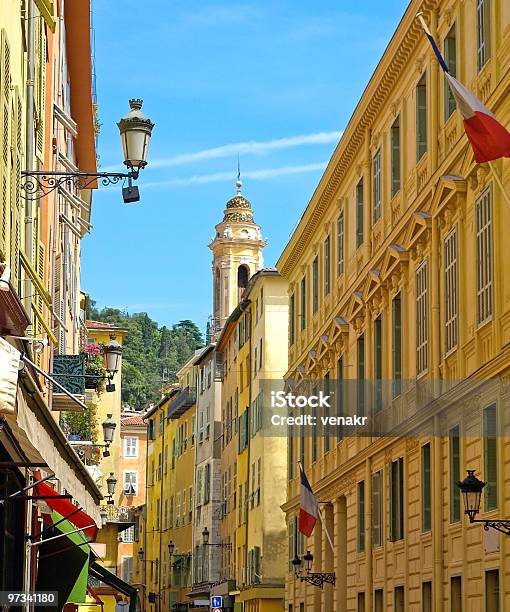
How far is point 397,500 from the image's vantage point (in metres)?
27.9

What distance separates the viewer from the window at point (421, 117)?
86.6ft

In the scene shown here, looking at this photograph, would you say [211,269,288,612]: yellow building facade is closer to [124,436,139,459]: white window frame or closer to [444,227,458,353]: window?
[444,227,458,353]: window

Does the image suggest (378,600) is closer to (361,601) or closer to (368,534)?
(368,534)

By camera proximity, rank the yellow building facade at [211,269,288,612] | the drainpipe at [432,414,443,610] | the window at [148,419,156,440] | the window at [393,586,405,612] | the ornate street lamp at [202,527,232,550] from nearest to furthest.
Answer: the drainpipe at [432,414,443,610]
the window at [393,586,405,612]
the yellow building facade at [211,269,288,612]
the ornate street lamp at [202,527,232,550]
the window at [148,419,156,440]

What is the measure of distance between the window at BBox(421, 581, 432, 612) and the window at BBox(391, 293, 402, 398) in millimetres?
4429

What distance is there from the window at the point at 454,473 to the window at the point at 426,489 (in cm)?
188

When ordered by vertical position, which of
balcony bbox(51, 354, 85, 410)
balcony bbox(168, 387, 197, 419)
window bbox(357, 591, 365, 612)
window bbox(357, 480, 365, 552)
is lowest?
window bbox(357, 591, 365, 612)

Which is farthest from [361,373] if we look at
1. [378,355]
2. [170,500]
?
[170,500]

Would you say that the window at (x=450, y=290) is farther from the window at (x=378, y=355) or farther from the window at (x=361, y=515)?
the window at (x=361, y=515)

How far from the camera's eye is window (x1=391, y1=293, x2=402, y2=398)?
28141 mm

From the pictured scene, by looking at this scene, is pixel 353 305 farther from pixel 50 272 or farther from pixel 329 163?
pixel 50 272

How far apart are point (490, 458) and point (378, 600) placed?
10244 mm

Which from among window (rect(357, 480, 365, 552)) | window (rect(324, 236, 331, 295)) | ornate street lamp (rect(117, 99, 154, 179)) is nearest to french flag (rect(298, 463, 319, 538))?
window (rect(357, 480, 365, 552))

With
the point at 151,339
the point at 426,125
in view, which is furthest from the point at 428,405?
the point at 151,339
